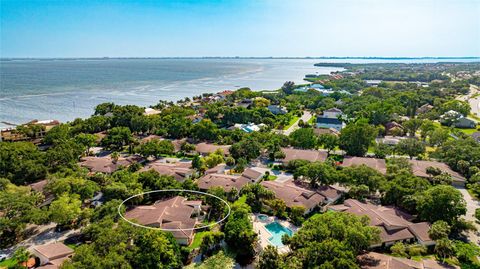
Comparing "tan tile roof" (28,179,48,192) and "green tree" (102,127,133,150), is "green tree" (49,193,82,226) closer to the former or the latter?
"tan tile roof" (28,179,48,192)

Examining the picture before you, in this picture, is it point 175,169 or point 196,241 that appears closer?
point 196,241

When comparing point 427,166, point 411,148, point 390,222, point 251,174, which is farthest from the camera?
point 411,148

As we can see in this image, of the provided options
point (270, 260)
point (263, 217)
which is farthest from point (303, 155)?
point (270, 260)

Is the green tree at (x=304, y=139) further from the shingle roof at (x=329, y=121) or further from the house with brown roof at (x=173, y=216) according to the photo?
the house with brown roof at (x=173, y=216)

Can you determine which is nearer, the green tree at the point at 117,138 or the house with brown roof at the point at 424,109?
the green tree at the point at 117,138

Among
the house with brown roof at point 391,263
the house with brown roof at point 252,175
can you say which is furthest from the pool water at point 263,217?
the house with brown roof at point 391,263

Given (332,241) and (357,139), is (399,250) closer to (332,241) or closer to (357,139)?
(332,241)

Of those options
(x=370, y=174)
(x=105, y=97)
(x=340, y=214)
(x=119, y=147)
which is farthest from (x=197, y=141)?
(x=105, y=97)

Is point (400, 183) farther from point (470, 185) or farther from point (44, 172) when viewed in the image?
point (44, 172)
